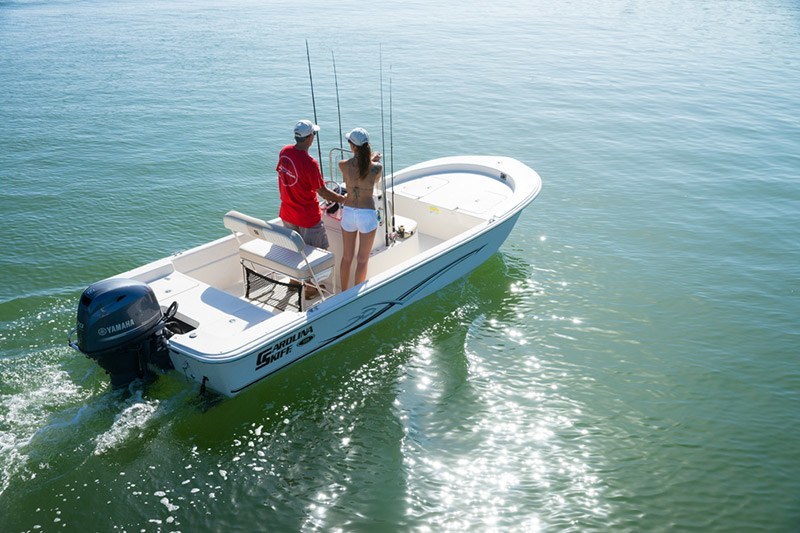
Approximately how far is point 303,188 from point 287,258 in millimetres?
622

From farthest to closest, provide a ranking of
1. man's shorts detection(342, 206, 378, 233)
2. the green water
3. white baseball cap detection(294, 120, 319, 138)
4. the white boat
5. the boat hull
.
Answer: man's shorts detection(342, 206, 378, 233), white baseball cap detection(294, 120, 319, 138), the boat hull, the white boat, the green water

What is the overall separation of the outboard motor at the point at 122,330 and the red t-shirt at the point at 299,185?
4.72 feet

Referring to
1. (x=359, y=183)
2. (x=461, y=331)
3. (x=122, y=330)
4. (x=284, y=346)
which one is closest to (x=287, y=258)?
(x=284, y=346)

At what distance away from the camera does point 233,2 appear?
28344 millimetres

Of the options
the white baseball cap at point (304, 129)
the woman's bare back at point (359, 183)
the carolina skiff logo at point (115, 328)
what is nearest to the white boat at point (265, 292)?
the carolina skiff logo at point (115, 328)

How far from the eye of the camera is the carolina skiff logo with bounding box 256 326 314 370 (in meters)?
5.01

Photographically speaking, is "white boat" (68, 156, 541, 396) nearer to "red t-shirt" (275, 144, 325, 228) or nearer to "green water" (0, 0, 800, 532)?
"red t-shirt" (275, 144, 325, 228)

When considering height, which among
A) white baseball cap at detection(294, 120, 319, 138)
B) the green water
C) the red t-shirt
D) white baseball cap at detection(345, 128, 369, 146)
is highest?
white baseball cap at detection(294, 120, 319, 138)

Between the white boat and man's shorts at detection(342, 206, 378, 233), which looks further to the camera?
man's shorts at detection(342, 206, 378, 233)

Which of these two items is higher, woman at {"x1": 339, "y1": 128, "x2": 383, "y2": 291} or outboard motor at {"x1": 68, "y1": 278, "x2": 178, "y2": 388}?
woman at {"x1": 339, "y1": 128, "x2": 383, "y2": 291}

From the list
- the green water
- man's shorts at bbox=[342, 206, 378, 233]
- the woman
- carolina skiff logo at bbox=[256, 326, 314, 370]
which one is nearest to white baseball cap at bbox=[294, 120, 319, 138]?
the woman

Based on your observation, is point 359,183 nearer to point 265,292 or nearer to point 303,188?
point 303,188

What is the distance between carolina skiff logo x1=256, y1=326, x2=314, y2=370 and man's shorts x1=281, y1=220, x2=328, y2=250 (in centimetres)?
90

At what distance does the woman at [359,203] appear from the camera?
Answer: 545 centimetres
